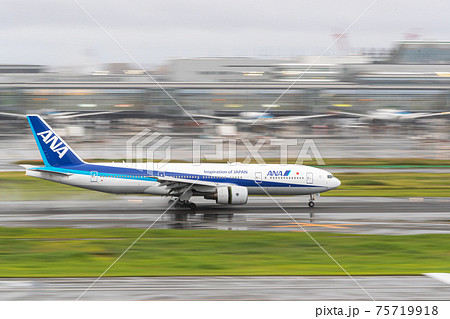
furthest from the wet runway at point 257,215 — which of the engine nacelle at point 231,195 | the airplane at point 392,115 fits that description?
the airplane at point 392,115

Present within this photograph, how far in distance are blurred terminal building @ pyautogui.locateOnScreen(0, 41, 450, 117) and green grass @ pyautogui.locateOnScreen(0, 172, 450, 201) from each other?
35.7 metres

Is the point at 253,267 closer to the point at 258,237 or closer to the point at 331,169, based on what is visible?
the point at 258,237

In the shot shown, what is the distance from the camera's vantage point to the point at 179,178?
109 feet

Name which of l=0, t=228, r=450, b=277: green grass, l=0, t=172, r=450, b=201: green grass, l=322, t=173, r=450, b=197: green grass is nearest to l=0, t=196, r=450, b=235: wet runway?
l=0, t=228, r=450, b=277: green grass

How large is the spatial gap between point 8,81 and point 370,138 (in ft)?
196

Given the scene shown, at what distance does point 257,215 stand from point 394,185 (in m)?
17.8

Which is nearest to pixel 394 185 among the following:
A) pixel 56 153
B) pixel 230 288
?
pixel 56 153

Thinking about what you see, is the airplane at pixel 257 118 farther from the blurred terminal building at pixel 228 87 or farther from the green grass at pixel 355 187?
the green grass at pixel 355 187

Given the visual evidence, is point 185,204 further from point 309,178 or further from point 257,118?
point 257,118

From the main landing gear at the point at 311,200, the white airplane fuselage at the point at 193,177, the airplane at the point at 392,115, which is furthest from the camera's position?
the airplane at the point at 392,115

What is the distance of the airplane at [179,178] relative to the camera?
108 ft

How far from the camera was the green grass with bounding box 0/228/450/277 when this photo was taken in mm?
18953

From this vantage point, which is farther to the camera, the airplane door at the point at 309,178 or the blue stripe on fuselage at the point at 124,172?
the airplane door at the point at 309,178

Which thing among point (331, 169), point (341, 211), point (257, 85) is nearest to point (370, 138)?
point (257, 85)
